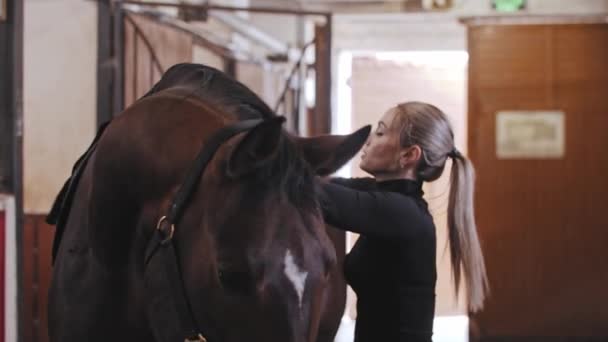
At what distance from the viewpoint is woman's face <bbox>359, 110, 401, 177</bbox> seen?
2121mm

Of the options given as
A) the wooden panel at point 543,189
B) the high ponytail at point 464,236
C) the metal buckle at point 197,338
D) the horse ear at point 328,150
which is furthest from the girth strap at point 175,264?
the wooden panel at point 543,189

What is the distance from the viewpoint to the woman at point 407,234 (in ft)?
6.64

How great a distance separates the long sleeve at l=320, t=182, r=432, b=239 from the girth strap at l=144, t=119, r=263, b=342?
28 centimetres

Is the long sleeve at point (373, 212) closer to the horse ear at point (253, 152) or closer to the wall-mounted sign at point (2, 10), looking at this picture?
the horse ear at point (253, 152)

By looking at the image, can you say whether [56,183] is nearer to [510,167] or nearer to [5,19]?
[5,19]

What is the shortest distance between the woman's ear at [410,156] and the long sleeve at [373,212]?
0.08 meters

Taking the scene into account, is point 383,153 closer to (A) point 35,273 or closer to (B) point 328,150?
(B) point 328,150

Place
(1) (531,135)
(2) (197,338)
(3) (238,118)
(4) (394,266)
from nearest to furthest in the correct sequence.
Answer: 1. (2) (197,338)
2. (3) (238,118)
3. (4) (394,266)
4. (1) (531,135)

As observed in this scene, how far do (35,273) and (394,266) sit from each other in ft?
8.93

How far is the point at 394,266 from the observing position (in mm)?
2051

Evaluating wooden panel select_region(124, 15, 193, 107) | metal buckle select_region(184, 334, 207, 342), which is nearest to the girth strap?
metal buckle select_region(184, 334, 207, 342)

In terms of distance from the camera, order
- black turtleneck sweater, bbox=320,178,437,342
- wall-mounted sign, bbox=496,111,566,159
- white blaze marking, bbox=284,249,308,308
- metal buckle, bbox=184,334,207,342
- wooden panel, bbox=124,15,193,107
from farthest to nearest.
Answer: wall-mounted sign, bbox=496,111,566,159 < wooden panel, bbox=124,15,193,107 < black turtleneck sweater, bbox=320,178,437,342 < metal buckle, bbox=184,334,207,342 < white blaze marking, bbox=284,249,308,308

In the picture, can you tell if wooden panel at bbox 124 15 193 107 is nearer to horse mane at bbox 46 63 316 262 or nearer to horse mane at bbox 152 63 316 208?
horse mane at bbox 46 63 316 262

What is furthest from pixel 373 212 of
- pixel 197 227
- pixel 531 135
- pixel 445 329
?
pixel 445 329
